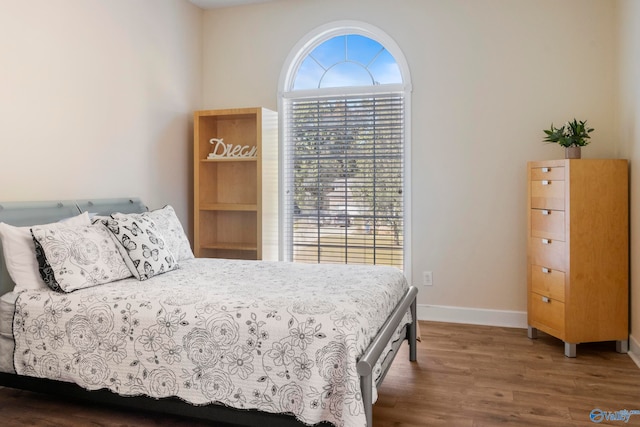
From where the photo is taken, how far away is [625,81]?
364 centimetres

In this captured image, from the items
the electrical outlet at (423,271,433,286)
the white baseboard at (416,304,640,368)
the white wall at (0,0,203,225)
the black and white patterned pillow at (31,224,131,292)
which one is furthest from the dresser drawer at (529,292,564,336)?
the white wall at (0,0,203,225)

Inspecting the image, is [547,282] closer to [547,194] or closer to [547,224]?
[547,224]

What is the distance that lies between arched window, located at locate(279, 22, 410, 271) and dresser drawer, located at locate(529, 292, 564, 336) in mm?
1094

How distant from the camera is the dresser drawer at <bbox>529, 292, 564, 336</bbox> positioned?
11.6 ft

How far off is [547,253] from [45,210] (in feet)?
10.9

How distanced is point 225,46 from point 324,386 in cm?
376

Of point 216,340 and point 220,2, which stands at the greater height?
point 220,2

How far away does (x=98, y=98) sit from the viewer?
3.60m

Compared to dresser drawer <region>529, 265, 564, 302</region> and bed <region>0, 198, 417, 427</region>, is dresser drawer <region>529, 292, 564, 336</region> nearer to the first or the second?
dresser drawer <region>529, 265, 564, 302</region>

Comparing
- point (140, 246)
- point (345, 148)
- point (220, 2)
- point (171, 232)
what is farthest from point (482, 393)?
point (220, 2)

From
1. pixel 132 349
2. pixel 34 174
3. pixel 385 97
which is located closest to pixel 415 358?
pixel 132 349

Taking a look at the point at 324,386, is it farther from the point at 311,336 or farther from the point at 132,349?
the point at 132,349

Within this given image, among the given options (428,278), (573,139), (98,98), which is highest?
(98,98)

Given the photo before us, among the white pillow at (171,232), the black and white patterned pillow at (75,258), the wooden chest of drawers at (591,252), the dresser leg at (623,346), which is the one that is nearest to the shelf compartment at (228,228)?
the white pillow at (171,232)
